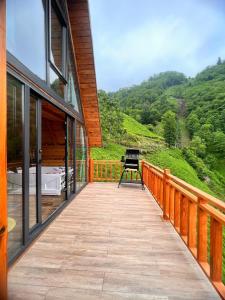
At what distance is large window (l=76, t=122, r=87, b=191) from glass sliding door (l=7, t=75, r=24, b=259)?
401 cm

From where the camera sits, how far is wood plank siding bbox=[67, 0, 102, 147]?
565 centimetres

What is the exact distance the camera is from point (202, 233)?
2691mm

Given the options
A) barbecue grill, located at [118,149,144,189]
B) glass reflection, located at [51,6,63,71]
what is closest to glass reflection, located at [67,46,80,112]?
glass reflection, located at [51,6,63,71]

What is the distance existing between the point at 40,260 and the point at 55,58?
11.4 ft

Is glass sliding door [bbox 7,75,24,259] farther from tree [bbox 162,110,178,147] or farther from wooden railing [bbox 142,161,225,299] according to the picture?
tree [bbox 162,110,178,147]

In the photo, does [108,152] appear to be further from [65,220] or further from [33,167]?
[33,167]

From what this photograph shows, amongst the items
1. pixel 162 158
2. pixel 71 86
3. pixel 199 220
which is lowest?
pixel 162 158

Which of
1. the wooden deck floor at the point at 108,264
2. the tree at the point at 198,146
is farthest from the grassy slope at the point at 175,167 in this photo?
the wooden deck floor at the point at 108,264

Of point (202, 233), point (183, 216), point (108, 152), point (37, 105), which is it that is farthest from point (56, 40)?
point (108, 152)

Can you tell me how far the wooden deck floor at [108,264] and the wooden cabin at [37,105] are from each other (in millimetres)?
296

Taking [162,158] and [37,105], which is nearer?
[37,105]

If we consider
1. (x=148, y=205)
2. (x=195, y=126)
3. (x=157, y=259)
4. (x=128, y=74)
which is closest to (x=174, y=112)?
(x=195, y=126)

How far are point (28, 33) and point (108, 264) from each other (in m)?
3.00

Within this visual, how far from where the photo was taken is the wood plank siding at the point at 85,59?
18.5ft
